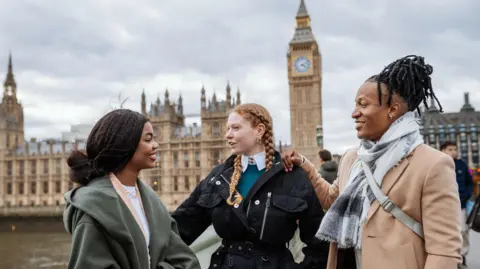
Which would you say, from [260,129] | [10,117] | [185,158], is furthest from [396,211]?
[10,117]

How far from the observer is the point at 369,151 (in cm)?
214

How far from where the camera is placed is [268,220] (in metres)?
2.52

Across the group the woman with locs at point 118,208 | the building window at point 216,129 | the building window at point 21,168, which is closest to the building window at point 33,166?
the building window at point 21,168

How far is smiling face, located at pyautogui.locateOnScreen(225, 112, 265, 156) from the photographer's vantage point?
107 inches

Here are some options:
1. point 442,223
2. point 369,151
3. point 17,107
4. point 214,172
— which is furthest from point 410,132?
point 17,107

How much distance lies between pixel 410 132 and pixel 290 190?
29.8 inches

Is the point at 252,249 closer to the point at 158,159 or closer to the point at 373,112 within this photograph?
the point at 373,112

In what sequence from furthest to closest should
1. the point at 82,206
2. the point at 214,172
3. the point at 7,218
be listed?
the point at 7,218, the point at 214,172, the point at 82,206

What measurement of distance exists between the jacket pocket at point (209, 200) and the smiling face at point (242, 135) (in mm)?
269

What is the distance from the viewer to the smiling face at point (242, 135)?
273cm

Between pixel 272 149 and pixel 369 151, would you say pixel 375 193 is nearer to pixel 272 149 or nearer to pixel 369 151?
pixel 369 151

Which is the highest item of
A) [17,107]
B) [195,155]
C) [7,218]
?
[17,107]

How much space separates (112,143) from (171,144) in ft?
143

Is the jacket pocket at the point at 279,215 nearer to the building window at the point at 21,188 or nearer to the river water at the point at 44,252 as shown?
the river water at the point at 44,252
